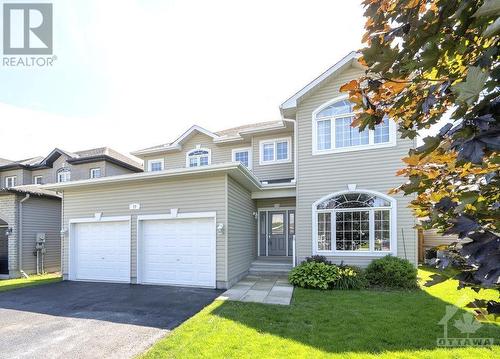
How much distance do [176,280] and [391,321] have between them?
6.75m

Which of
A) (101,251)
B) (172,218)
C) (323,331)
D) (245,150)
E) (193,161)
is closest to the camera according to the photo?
(323,331)

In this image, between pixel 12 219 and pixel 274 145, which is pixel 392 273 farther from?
pixel 12 219

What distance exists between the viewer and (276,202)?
12711 mm

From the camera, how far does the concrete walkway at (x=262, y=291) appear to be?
7.23m

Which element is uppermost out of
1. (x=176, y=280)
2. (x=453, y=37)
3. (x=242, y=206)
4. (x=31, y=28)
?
(x=31, y=28)

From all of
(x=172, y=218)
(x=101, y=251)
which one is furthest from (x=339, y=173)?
(x=101, y=251)

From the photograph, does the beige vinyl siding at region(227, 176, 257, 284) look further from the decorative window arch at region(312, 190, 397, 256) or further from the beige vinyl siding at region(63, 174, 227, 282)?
the decorative window arch at region(312, 190, 397, 256)

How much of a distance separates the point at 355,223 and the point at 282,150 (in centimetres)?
483

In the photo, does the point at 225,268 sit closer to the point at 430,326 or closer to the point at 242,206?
the point at 242,206

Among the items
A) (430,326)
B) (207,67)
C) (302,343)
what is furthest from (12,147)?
(430,326)

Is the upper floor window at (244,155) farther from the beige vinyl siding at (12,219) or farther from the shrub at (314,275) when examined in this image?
the beige vinyl siding at (12,219)

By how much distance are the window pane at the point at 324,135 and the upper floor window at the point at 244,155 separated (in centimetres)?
411

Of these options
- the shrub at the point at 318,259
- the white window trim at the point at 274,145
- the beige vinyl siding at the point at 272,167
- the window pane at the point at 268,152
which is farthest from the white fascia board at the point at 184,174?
the shrub at the point at 318,259

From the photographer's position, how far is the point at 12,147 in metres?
22.0
